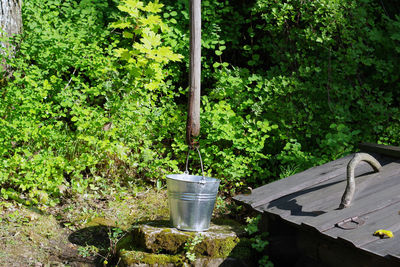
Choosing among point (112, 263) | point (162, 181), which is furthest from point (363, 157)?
point (162, 181)

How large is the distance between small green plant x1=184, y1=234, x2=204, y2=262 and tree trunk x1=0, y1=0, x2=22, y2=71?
3.51m

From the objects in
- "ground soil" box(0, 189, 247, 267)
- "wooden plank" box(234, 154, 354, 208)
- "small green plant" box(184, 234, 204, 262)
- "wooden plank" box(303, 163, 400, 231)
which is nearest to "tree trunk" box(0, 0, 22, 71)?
"ground soil" box(0, 189, 247, 267)

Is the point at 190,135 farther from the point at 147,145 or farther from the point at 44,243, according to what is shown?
the point at 44,243

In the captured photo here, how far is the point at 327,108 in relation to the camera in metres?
6.00

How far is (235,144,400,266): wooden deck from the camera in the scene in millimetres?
2152

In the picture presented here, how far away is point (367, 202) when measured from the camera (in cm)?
252

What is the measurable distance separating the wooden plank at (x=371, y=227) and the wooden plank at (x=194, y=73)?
308cm

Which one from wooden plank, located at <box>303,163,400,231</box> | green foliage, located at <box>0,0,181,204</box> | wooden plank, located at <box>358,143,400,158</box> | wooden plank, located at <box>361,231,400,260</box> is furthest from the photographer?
green foliage, located at <box>0,0,181,204</box>

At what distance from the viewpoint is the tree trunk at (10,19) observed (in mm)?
5422

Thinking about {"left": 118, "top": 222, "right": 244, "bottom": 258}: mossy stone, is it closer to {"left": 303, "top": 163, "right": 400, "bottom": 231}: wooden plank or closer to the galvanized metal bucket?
the galvanized metal bucket

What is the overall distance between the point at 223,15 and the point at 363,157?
15.8ft

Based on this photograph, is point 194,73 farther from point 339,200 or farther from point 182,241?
point 339,200

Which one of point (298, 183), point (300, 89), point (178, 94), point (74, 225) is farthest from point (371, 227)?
point (178, 94)

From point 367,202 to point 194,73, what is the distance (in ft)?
10.1
